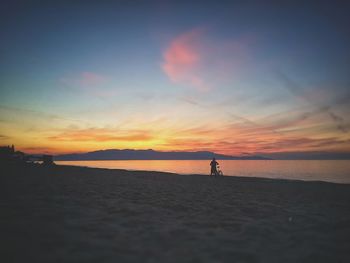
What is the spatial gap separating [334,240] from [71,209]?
24.8ft

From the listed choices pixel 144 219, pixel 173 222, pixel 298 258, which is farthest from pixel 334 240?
pixel 144 219

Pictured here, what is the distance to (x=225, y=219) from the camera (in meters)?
7.72

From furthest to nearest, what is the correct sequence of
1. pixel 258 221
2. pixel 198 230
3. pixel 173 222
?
pixel 258 221 → pixel 173 222 → pixel 198 230

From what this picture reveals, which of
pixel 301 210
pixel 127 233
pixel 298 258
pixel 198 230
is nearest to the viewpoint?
pixel 298 258

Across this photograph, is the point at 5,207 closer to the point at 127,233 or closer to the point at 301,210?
the point at 127,233

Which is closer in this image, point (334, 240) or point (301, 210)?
point (334, 240)

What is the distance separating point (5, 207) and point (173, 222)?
16.9 feet

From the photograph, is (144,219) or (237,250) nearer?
(237,250)

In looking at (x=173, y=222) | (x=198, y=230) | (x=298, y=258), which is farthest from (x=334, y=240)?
(x=173, y=222)

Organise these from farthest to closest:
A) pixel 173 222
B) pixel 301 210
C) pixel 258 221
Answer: pixel 301 210
pixel 258 221
pixel 173 222

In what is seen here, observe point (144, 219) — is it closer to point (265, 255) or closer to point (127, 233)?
point (127, 233)

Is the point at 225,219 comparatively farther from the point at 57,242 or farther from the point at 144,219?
the point at 57,242

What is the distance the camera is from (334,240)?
5.95 m

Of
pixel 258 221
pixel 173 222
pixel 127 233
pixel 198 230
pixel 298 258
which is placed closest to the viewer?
pixel 298 258
